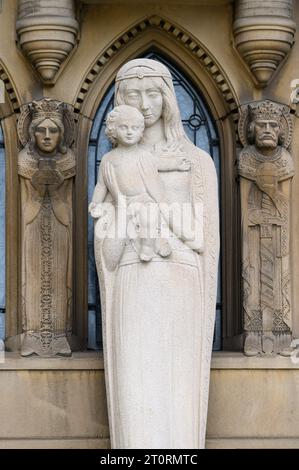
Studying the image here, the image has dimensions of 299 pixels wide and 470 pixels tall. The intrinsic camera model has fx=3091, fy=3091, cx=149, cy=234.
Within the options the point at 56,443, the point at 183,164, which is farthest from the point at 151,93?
the point at 56,443

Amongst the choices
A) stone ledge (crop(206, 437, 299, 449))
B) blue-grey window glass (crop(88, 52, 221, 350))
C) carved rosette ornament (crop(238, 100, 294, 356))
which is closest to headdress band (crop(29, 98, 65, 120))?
blue-grey window glass (crop(88, 52, 221, 350))

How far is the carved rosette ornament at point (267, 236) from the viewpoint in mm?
18281

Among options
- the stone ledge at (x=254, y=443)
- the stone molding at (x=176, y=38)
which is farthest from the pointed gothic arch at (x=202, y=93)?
the stone ledge at (x=254, y=443)

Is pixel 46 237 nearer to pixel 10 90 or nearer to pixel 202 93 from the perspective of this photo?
pixel 10 90

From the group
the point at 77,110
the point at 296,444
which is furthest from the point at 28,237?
the point at 296,444

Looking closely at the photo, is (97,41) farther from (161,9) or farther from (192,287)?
(192,287)

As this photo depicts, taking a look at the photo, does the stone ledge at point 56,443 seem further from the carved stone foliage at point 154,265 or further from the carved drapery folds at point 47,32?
the carved drapery folds at point 47,32

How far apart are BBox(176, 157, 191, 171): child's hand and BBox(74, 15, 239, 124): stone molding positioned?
0.91m

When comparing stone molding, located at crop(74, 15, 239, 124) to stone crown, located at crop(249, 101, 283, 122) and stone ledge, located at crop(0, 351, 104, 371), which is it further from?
stone ledge, located at crop(0, 351, 104, 371)

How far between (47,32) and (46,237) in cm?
122

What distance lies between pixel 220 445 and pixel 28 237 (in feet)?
5.49

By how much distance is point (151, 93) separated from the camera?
58.3ft

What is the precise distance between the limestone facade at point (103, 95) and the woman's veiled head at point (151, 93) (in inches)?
29.4

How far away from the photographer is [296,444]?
59.6ft
